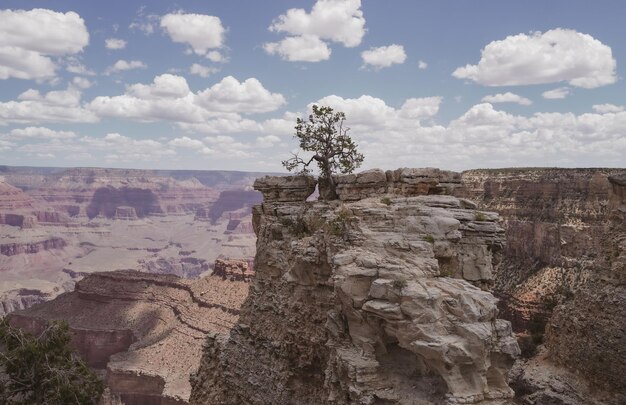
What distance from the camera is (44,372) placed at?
24.1 metres

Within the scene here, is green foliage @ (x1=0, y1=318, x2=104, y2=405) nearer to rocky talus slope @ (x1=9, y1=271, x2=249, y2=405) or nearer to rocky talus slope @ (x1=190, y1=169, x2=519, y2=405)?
rocky talus slope @ (x1=190, y1=169, x2=519, y2=405)

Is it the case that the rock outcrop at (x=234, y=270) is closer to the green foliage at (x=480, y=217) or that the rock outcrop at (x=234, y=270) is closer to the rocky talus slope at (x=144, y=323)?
the rocky talus slope at (x=144, y=323)

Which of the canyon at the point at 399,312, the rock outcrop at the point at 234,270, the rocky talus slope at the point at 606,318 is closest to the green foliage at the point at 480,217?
the canyon at the point at 399,312

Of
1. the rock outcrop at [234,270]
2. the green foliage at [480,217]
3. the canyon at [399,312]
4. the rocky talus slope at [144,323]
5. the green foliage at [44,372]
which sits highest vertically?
the green foliage at [480,217]

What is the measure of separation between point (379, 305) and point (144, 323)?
75574 mm

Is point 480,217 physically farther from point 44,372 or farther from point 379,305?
point 44,372

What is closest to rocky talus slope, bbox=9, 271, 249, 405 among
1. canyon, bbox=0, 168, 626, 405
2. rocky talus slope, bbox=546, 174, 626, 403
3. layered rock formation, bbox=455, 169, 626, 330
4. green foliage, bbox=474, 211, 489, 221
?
canyon, bbox=0, 168, 626, 405

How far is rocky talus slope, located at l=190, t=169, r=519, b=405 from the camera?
447 inches

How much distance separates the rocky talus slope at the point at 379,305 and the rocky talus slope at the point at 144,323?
35.1m

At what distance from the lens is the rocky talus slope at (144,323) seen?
5962 centimetres

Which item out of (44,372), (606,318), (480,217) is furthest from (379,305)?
(606,318)

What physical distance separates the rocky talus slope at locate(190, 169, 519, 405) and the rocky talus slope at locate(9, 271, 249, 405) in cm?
3511

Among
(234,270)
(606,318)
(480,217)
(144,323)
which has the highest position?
(480,217)

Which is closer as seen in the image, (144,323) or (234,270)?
(144,323)
